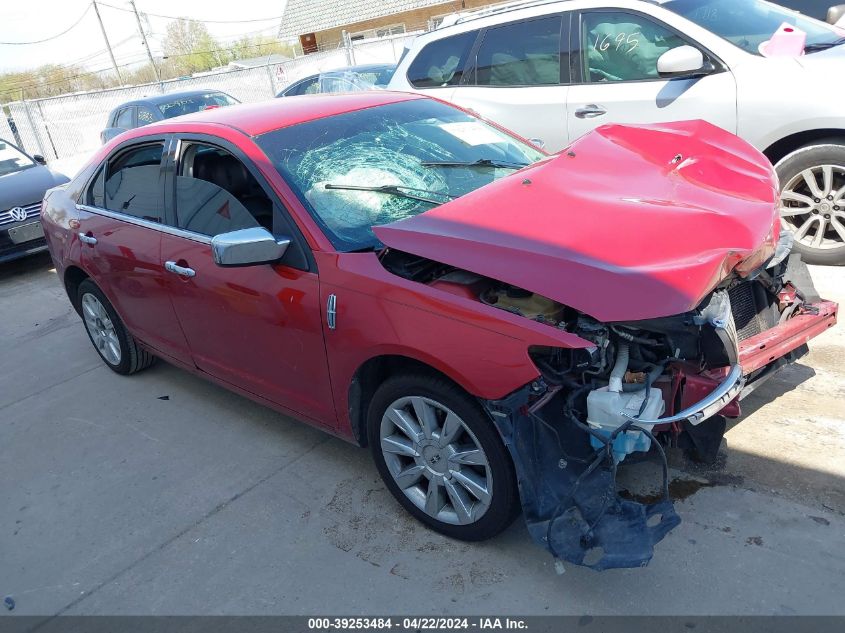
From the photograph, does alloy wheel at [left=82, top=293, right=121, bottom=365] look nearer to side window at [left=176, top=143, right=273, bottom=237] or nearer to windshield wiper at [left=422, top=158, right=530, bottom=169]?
side window at [left=176, top=143, right=273, bottom=237]

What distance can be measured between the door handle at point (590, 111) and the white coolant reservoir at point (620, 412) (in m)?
3.40

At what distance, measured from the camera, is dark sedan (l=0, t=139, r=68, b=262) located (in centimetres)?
766

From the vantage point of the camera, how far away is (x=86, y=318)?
499cm

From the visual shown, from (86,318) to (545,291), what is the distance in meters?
3.90

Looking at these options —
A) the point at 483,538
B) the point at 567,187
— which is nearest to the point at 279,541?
the point at 483,538

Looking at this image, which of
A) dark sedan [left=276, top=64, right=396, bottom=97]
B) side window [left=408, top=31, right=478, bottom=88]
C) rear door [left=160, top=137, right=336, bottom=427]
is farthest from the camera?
dark sedan [left=276, top=64, right=396, bottom=97]

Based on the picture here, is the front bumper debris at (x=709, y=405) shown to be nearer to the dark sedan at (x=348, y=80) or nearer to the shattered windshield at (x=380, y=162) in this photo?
the shattered windshield at (x=380, y=162)

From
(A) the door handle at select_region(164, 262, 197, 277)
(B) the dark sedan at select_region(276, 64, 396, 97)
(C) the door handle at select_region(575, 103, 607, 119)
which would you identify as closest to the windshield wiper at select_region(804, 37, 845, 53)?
(C) the door handle at select_region(575, 103, 607, 119)

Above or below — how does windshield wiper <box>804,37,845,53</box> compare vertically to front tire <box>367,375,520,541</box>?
above

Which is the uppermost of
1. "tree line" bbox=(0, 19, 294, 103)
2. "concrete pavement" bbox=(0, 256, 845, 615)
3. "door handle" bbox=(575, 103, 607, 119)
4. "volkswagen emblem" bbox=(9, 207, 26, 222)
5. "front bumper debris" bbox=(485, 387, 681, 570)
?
"tree line" bbox=(0, 19, 294, 103)

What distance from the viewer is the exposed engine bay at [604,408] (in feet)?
7.54

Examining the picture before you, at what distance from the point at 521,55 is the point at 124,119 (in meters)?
8.24

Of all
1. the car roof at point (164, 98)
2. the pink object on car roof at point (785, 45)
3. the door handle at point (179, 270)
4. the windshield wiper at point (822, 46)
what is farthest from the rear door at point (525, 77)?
the car roof at point (164, 98)

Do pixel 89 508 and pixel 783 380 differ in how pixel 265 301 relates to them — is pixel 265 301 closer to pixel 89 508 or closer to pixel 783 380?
pixel 89 508
